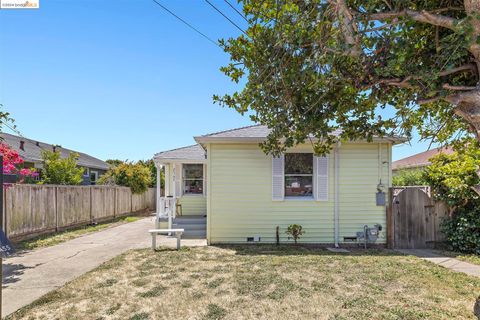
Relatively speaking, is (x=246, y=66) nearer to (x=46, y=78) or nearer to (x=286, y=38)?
(x=286, y=38)

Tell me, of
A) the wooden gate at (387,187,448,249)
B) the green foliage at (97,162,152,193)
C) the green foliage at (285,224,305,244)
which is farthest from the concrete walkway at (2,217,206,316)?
the green foliage at (97,162,152,193)

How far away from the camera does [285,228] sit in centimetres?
888

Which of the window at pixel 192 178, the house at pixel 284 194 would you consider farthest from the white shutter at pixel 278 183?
the window at pixel 192 178

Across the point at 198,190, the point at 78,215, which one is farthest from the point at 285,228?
the point at 78,215


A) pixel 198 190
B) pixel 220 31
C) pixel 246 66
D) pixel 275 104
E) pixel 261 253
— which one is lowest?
pixel 261 253

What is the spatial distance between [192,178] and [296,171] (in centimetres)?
538

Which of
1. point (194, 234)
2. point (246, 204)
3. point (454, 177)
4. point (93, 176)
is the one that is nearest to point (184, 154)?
point (194, 234)

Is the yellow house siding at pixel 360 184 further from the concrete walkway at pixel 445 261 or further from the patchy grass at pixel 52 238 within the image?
the patchy grass at pixel 52 238

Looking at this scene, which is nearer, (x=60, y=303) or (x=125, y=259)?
(x=60, y=303)

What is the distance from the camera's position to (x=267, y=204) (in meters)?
8.91

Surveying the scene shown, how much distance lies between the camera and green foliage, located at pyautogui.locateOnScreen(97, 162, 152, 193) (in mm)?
18703

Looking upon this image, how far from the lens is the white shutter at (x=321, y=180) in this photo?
8930mm

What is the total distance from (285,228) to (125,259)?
4.47 metres

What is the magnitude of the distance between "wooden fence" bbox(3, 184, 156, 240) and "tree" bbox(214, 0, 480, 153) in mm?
7851
